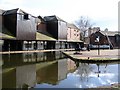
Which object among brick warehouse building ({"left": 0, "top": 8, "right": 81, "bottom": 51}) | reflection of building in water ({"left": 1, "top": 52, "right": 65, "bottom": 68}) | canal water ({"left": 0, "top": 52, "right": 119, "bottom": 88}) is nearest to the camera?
canal water ({"left": 0, "top": 52, "right": 119, "bottom": 88})

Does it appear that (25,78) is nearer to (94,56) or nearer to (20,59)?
(20,59)

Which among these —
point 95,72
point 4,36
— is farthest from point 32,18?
point 95,72

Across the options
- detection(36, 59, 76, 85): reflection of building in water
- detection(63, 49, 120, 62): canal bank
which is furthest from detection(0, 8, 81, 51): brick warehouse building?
detection(36, 59, 76, 85): reflection of building in water

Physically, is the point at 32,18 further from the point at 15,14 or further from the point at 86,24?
the point at 86,24

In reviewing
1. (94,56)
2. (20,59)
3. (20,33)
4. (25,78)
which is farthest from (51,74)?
(20,33)

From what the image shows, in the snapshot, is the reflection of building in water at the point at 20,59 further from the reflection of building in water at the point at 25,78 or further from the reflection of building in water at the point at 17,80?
the reflection of building in water at the point at 17,80

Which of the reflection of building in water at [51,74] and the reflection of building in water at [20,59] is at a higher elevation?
the reflection of building in water at [20,59]

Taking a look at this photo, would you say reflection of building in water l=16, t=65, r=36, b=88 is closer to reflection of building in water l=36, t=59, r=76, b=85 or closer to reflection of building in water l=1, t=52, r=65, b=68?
reflection of building in water l=36, t=59, r=76, b=85

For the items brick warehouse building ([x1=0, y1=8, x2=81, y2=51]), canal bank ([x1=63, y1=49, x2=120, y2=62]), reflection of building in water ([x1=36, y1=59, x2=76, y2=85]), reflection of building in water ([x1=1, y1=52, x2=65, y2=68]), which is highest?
brick warehouse building ([x1=0, y1=8, x2=81, y2=51])

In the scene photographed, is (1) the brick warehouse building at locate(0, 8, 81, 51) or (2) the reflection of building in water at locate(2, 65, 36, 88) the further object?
(1) the brick warehouse building at locate(0, 8, 81, 51)

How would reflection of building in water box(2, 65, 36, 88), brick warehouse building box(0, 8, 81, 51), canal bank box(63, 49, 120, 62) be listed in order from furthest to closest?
1. brick warehouse building box(0, 8, 81, 51)
2. canal bank box(63, 49, 120, 62)
3. reflection of building in water box(2, 65, 36, 88)

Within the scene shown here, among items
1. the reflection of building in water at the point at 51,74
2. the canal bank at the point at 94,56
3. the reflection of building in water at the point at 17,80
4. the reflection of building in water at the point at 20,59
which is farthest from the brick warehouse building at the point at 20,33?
the reflection of building in water at the point at 17,80

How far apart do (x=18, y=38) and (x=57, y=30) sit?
17.5 m

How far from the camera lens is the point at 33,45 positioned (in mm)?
51906
